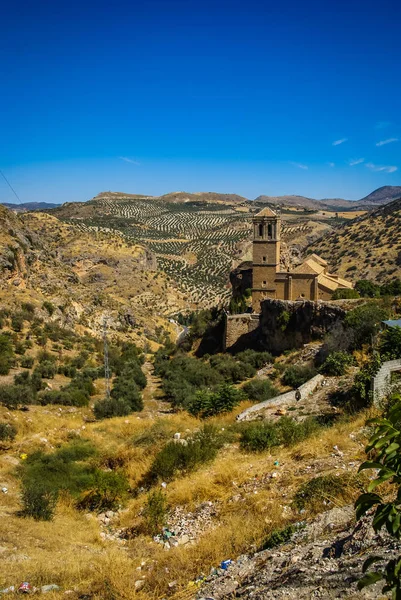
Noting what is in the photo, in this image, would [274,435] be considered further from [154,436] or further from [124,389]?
[124,389]

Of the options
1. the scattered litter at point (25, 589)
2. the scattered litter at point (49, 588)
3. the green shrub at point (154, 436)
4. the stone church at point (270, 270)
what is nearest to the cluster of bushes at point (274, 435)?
the green shrub at point (154, 436)

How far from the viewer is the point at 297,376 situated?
1903 cm

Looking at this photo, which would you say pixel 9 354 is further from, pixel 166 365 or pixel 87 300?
pixel 87 300

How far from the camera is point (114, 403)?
17125 millimetres

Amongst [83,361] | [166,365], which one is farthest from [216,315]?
[83,361]

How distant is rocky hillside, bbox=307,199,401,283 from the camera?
5296 centimetres

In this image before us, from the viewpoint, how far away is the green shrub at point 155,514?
695 centimetres

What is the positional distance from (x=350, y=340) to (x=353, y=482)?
40.3 feet

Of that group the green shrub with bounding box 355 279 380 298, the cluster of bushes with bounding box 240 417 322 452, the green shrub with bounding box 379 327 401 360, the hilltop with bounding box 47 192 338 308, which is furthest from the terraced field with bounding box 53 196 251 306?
the cluster of bushes with bounding box 240 417 322 452

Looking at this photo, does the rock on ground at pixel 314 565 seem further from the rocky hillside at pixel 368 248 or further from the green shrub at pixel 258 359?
the rocky hillside at pixel 368 248

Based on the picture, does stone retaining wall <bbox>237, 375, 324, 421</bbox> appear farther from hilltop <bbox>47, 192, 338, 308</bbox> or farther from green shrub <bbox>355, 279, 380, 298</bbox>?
hilltop <bbox>47, 192, 338, 308</bbox>

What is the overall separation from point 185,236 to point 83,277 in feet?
194

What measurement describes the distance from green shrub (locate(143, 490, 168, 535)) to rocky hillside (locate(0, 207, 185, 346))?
92.1ft

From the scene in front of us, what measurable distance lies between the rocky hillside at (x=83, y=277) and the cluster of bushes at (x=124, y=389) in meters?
7.33
